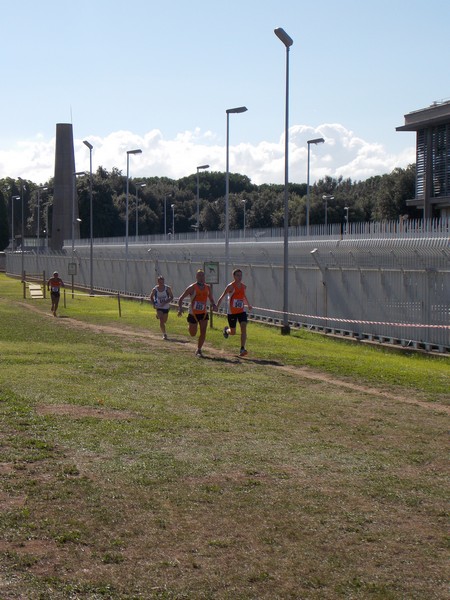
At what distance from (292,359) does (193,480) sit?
38.8 ft

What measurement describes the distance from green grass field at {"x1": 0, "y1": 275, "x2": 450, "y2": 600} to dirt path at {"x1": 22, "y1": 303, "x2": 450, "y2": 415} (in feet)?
0.35

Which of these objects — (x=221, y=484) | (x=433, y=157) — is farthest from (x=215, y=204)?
(x=221, y=484)

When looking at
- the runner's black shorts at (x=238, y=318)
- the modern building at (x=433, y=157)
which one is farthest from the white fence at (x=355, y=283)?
the modern building at (x=433, y=157)

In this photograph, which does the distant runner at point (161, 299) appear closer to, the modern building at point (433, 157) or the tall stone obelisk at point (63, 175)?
the modern building at point (433, 157)

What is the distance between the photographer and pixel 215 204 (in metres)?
135

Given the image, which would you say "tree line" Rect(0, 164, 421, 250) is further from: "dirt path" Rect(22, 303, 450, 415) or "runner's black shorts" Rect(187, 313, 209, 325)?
"runner's black shorts" Rect(187, 313, 209, 325)

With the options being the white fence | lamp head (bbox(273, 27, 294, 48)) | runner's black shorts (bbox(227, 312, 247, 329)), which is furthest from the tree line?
runner's black shorts (bbox(227, 312, 247, 329))

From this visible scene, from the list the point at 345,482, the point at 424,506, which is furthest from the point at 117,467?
the point at 424,506

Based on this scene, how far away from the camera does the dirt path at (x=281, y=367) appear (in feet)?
49.0

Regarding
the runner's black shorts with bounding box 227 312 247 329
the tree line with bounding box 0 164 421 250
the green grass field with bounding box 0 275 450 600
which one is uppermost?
the tree line with bounding box 0 164 421 250

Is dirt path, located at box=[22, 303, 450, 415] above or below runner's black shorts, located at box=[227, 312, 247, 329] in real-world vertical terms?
below

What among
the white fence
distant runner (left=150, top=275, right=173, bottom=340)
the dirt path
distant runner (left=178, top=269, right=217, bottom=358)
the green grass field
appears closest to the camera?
the green grass field

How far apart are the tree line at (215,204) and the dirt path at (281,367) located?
5270cm

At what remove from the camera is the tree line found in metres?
90.1
